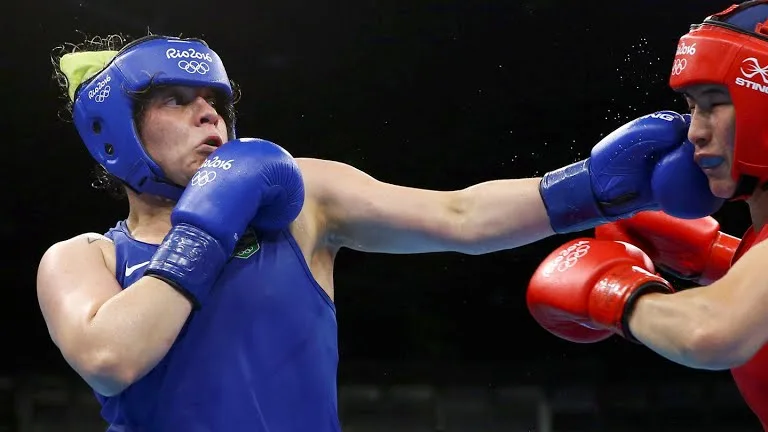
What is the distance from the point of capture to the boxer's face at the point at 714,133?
2.03m

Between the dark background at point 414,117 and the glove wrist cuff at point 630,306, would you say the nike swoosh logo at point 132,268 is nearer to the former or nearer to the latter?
the glove wrist cuff at point 630,306

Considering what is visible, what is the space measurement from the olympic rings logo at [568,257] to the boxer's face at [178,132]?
0.86m

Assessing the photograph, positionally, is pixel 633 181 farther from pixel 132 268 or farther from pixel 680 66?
pixel 132 268

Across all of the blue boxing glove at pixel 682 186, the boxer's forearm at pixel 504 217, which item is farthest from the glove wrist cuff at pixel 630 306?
the boxer's forearm at pixel 504 217

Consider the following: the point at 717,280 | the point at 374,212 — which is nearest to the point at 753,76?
the point at 717,280

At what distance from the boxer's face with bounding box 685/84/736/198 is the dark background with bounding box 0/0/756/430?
2872 mm

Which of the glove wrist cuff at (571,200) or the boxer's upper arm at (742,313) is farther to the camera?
the glove wrist cuff at (571,200)

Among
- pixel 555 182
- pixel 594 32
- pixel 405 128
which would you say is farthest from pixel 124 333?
pixel 594 32

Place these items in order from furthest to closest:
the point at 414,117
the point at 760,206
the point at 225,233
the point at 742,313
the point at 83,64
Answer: the point at 414,117 < the point at 83,64 < the point at 760,206 < the point at 225,233 < the point at 742,313

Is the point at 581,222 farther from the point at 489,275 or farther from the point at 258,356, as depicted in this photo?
the point at 489,275

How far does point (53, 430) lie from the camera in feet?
16.2

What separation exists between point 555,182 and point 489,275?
2.84 metres

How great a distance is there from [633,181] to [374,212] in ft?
2.06

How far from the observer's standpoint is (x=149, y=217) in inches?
92.4
